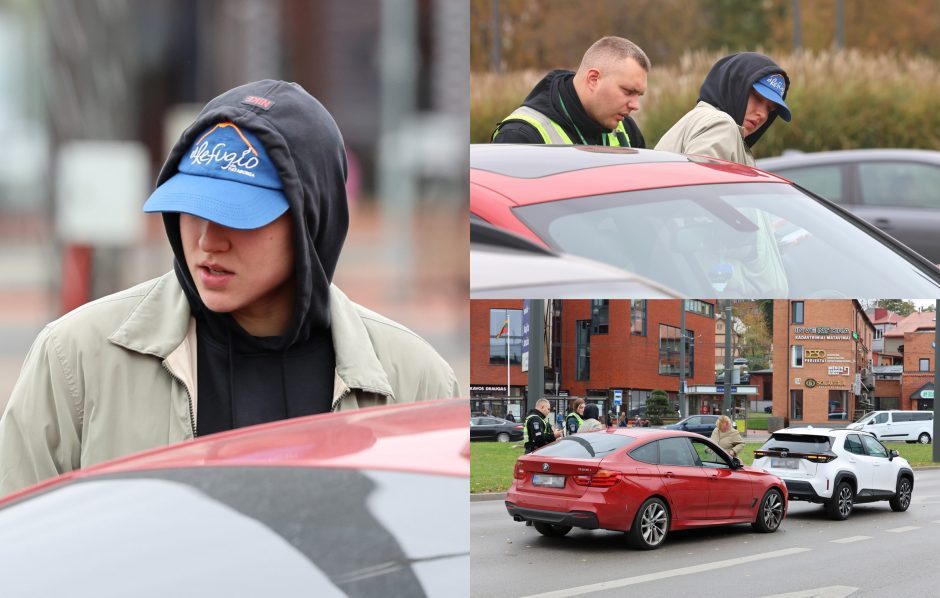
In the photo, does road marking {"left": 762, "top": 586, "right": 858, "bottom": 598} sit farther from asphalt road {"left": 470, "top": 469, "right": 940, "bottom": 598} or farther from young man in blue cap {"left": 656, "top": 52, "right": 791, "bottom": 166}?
young man in blue cap {"left": 656, "top": 52, "right": 791, "bottom": 166}

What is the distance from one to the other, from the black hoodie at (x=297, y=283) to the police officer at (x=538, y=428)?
56cm

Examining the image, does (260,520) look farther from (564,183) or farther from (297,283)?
(297,283)

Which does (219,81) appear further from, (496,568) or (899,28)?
(496,568)

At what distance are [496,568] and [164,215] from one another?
2.81ft

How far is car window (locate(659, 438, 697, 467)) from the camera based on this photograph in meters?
1.24

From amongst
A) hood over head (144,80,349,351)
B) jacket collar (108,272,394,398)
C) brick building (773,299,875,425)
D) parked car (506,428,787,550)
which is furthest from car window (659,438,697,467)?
hood over head (144,80,349,351)

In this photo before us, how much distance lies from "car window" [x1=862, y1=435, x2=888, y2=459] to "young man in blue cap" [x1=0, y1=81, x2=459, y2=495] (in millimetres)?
725

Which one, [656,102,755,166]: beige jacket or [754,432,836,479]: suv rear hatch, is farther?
[656,102,755,166]: beige jacket

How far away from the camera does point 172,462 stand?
115 centimetres

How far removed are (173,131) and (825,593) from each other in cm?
1145

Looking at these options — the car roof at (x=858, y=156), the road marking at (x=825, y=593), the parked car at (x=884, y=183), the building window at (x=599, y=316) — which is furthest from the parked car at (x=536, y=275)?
the car roof at (x=858, y=156)

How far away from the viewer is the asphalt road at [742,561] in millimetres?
1216

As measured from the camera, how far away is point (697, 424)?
1253 mm

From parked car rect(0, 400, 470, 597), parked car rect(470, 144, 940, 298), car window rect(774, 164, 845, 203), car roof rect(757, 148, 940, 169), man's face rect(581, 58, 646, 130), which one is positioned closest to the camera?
parked car rect(0, 400, 470, 597)
